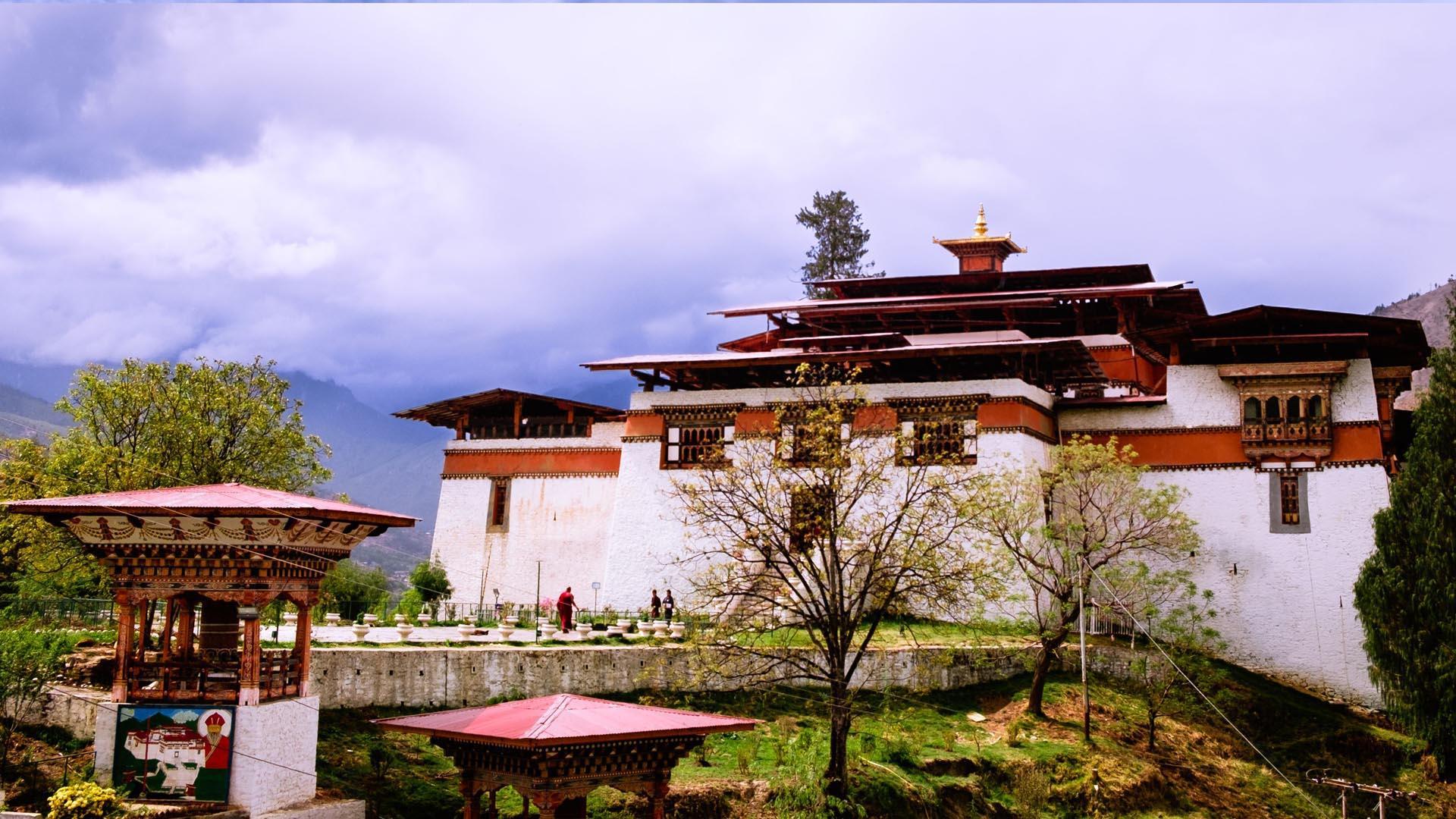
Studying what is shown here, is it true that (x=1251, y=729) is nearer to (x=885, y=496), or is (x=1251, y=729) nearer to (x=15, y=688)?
(x=885, y=496)

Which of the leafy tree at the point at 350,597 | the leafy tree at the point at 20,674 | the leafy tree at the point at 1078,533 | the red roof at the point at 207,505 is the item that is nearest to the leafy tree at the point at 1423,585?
the leafy tree at the point at 1078,533

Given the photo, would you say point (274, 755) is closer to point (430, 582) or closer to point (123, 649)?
point (123, 649)

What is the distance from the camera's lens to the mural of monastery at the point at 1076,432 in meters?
29.7

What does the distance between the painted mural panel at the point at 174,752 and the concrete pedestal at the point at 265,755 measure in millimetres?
120

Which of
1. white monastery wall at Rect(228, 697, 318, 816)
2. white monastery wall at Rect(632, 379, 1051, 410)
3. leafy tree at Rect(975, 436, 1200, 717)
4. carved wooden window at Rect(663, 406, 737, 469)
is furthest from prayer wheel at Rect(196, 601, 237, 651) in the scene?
carved wooden window at Rect(663, 406, 737, 469)

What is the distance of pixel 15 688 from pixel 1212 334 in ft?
84.3

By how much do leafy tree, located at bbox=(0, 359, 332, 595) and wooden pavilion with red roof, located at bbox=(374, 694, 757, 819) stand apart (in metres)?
13.2

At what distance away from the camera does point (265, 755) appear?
17.2 metres

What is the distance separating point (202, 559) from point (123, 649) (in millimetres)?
1580

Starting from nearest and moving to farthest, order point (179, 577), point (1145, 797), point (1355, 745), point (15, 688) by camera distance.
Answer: point (179, 577) → point (15, 688) → point (1145, 797) → point (1355, 745)

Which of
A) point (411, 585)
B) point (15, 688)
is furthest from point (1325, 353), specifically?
point (15, 688)

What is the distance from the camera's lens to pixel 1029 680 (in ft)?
88.7

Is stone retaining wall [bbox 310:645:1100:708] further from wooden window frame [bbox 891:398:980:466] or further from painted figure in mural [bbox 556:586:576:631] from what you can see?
wooden window frame [bbox 891:398:980:466]

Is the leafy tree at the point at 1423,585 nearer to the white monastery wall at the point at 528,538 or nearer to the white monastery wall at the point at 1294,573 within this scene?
the white monastery wall at the point at 1294,573
